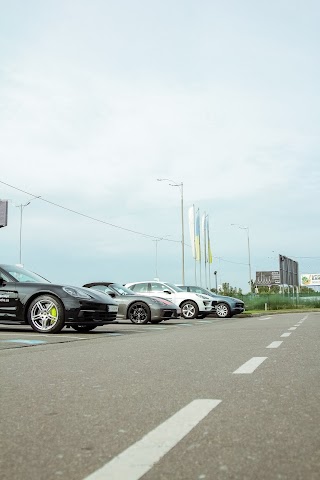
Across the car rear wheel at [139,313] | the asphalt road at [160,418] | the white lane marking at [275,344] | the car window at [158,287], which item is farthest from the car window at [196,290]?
the asphalt road at [160,418]

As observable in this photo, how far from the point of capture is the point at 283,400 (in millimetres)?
4527

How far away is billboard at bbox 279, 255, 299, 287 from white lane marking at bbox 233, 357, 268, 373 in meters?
53.9

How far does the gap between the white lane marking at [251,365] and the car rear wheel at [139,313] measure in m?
11.6

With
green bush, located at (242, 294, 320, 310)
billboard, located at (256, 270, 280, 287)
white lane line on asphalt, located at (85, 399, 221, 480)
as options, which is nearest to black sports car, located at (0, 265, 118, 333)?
white lane line on asphalt, located at (85, 399, 221, 480)

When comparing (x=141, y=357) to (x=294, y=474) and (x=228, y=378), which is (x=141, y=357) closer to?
(x=228, y=378)

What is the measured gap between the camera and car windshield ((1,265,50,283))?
13.3 meters

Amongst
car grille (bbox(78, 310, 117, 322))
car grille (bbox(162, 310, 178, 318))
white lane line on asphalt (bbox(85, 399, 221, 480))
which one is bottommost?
white lane line on asphalt (bbox(85, 399, 221, 480))

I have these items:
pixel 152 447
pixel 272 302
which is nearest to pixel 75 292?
pixel 152 447

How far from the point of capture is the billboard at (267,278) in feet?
501

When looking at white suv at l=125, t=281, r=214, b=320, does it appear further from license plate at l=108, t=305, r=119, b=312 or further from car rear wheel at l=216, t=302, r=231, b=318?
license plate at l=108, t=305, r=119, b=312

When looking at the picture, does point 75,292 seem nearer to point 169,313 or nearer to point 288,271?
point 169,313

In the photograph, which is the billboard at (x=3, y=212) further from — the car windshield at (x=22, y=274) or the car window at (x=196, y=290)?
the car windshield at (x=22, y=274)

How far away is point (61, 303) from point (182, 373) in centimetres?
673

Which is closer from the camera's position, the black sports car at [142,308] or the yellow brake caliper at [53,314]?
the yellow brake caliper at [53,314]
